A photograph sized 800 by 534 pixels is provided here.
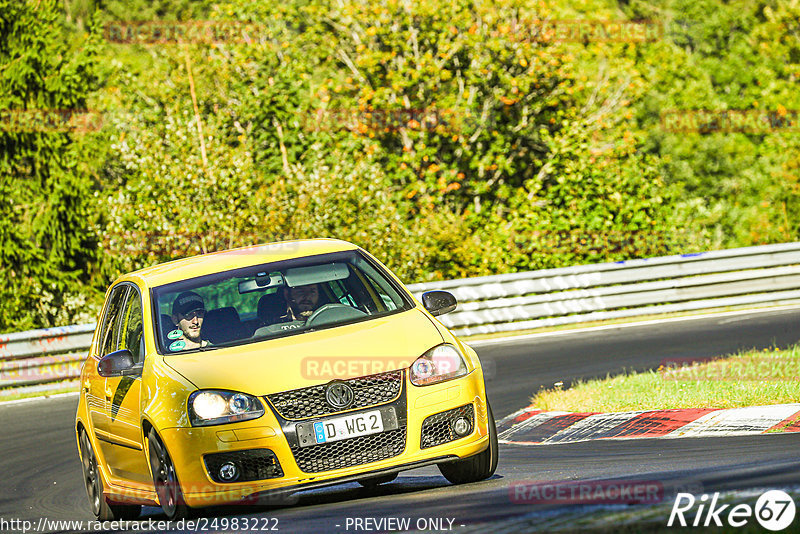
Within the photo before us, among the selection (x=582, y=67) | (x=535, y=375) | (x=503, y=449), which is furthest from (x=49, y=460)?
(x=582, y=67)

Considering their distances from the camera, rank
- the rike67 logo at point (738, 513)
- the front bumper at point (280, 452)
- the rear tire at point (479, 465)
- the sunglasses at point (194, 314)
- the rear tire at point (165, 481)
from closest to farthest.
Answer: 1. the rike67 logo at point (738, 513)
2. the front bumper at point (280, 452)
3. the rear tire at point (165, 481)
4. the rear tire at point (479, 465)
5. the sunglasses at point (194, 314)

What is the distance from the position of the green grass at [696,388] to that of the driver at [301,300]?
11.9 feet

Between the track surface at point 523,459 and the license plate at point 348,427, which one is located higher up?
the license plate at point 348,427

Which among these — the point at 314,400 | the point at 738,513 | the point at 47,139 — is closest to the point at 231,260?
the point at 314,400

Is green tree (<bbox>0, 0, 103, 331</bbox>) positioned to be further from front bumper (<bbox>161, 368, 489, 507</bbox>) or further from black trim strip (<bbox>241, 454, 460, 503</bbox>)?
Answer: black trim strip (<bbox>241, 454, 460, 503</bbox>)

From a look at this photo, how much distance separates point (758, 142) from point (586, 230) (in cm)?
3381

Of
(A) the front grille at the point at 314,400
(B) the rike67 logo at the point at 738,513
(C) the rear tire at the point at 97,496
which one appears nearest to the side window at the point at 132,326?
(C) the rear tire at the point at 97,496

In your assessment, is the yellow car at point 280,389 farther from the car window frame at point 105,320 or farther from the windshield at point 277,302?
the car window frame at point 105,320

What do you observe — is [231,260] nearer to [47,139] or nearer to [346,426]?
[346,426]

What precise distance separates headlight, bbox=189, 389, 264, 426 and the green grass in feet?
15.2

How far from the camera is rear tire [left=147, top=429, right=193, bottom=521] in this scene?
21.9 ft

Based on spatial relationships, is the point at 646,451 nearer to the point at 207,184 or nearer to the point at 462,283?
the point at 462,283

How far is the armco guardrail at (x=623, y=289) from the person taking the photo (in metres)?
19.5

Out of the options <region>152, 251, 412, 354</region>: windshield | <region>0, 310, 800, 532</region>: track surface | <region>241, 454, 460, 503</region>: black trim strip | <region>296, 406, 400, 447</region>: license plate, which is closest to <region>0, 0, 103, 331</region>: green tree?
<region>0, 310, 800, 532</region>: track surface
